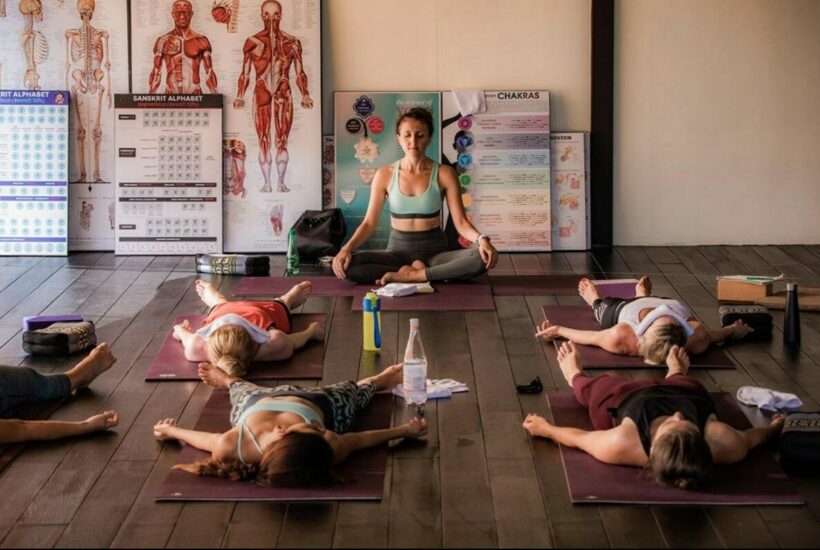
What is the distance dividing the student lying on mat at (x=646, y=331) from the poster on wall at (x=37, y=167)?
428 cm

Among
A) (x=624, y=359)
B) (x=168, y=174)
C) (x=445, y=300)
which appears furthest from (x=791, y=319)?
(x=168, y=174)

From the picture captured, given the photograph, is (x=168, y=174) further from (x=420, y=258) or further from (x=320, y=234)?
(x=420, y=258)

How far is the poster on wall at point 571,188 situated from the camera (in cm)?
966

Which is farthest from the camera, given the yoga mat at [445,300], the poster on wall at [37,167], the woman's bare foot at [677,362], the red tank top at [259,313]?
the poster on wall at [37,167]

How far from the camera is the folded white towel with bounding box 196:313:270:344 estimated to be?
620cm

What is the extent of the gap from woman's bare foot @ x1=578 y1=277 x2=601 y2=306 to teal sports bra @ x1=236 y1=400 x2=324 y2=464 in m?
2.86

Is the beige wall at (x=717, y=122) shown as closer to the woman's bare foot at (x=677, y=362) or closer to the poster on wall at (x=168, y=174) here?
the poster on wall at (x=168, y=174)

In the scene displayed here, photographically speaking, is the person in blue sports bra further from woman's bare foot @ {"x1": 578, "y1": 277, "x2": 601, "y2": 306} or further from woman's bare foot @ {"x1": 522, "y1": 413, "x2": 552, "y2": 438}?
woman's bare foot @ {"x1": 522, "y1": 413, "x2": 552, "y2": 438}

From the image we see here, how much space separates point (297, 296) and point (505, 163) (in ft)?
9.34

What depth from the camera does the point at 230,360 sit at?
594 cm

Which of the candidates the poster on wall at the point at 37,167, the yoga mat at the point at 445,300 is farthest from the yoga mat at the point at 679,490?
the poster on wall at the point at 37,167

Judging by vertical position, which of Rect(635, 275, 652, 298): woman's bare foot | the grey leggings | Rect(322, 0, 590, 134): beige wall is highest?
Rect(322, 0, 590, 134): beige wall

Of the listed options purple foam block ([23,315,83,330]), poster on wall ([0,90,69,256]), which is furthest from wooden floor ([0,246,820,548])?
poster on wall ([0,90,69,256])

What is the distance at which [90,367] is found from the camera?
5965 mm
